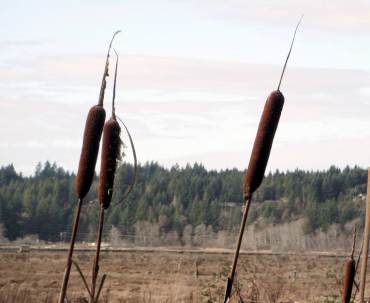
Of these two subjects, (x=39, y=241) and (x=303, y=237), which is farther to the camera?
(x=303, y=237)

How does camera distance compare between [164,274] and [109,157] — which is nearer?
[109,157]

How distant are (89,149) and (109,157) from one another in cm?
15

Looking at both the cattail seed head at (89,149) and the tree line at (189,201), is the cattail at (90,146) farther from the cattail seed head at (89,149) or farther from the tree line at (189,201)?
the tree line at (189,201)

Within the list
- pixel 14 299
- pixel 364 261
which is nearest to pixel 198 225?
pixel 14 299

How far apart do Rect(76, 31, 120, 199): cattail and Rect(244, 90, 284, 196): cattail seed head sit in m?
0.67

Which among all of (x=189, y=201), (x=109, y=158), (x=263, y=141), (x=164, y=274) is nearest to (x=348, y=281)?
(x=263, y=141)

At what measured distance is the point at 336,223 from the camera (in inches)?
4715

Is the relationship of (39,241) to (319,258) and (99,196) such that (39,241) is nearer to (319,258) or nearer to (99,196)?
(319,258)

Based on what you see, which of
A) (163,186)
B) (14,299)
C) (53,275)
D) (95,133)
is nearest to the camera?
(95,133)

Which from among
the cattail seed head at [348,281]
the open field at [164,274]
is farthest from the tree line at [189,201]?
the cattail seed head at [348,281]

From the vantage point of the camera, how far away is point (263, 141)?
4.30 meters

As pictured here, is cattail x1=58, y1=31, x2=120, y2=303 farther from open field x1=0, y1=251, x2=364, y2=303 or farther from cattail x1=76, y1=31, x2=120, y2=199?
open field x1=0, y1=251, x2=364, y2=303

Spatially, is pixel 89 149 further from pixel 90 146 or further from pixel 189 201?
pixel 189 201

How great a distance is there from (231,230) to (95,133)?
11973cm
